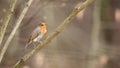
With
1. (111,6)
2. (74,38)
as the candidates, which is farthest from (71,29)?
(111,6)

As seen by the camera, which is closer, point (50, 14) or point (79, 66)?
point (50, 14)

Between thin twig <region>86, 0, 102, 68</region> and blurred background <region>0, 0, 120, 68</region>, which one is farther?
thin twig <region>86, 0, 102, 68</region>

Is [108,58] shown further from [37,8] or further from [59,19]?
[37,8]

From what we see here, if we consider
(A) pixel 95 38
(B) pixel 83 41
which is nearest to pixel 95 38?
(A) pixel 95 38

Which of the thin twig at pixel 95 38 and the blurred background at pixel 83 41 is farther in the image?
the thin twig at pixel 95 38

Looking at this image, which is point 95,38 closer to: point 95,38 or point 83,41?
point 95,38
